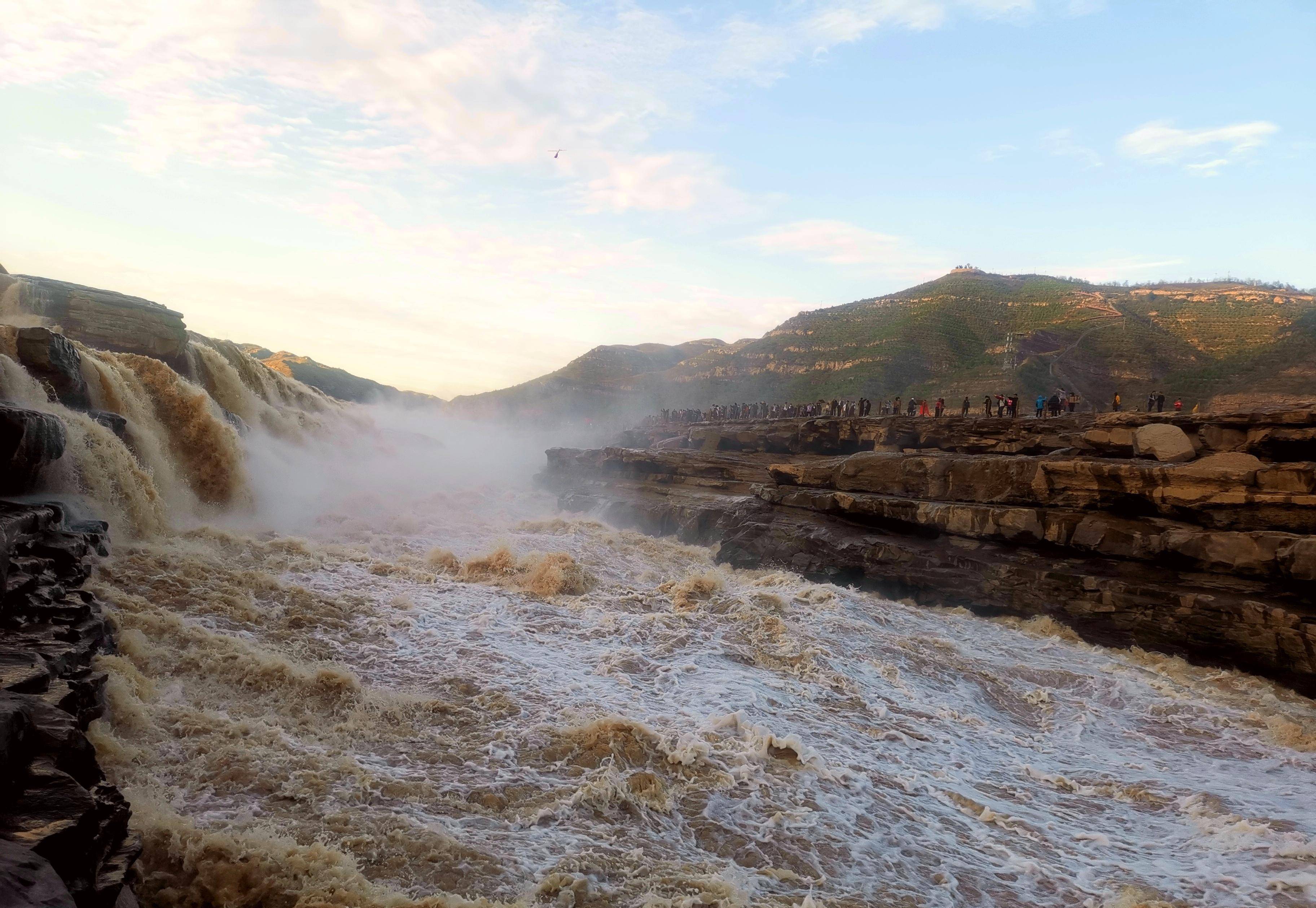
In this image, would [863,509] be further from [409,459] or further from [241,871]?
[409,459]

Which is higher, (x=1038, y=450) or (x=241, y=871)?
(x=1038, y=450)

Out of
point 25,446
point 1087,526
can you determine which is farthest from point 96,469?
point 1087,526

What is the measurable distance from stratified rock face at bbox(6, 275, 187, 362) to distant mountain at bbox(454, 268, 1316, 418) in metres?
38.0

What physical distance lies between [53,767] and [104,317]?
2186 cm

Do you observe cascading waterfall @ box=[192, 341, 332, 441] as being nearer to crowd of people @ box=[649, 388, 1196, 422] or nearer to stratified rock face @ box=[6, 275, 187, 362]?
stratified rock face @ box=[6, 275, 187, 362]

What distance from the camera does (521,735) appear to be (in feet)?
22.7

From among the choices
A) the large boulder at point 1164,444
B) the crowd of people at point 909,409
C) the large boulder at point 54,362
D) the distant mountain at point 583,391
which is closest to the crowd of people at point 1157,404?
the crowd of people at point 909,409

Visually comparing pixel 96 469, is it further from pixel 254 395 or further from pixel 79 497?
pixel 254 395

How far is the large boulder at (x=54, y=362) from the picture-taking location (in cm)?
1162

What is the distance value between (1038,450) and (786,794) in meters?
12.9

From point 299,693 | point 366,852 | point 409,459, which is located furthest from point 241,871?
point 409,459

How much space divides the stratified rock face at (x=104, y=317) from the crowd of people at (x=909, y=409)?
21.2 metres

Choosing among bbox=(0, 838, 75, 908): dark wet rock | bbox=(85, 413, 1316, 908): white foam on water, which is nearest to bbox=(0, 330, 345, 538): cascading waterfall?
bbox=(85, 413, 1316, 908): white foam on water

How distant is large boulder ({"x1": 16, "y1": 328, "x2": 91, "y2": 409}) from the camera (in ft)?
38.1
